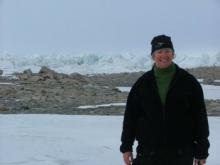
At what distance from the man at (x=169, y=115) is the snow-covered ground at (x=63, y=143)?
2275 mm

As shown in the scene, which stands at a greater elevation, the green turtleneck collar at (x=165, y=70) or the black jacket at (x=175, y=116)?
the green turtleneck collar at (x=165, y=70)

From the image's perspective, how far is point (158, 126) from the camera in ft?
11.4

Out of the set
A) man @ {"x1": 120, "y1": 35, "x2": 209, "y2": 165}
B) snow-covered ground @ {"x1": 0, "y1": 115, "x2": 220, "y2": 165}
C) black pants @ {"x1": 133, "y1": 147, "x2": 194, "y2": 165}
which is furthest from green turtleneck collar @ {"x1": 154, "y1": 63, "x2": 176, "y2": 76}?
snow-covered ground @ {"x1": 0, "y1": 115, "x2": 220, "y2": 165}

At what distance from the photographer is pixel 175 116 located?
11.4 feet

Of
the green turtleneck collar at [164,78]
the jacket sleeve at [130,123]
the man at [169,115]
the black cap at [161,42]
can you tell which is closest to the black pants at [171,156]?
the man at [169,115]

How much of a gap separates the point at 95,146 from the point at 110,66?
111335 millimetres

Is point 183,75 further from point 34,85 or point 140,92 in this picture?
point 34,85

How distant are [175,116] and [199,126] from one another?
0.57ft

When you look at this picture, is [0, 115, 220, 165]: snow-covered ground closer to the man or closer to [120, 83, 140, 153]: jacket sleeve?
[120, 83, 140, 153]: jacket sleeve

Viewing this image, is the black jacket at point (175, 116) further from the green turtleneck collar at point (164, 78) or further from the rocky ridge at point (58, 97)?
the rocky ridge at point (58, 97)

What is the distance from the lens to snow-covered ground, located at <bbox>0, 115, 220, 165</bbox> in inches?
232

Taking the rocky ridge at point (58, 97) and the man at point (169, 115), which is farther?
the rocky ridge at point (58, 97)

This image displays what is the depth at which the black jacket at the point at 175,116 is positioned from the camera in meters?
3.47

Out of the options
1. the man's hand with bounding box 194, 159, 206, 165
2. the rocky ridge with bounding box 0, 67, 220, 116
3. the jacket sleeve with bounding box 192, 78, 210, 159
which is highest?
the jacket sleeve with bounding box 192, 78, 210, 159
